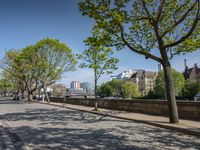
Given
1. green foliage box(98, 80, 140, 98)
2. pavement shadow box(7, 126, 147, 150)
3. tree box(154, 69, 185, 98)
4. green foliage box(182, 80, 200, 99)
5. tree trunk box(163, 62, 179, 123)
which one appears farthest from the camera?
green foliage box(98, 80, 140, 98)

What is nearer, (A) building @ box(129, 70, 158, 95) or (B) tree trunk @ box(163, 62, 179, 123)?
(B) tree trunk @ box(163, 62, 179, 123)

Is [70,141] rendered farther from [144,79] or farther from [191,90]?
[144,79]

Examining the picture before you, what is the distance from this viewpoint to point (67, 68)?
179 ft

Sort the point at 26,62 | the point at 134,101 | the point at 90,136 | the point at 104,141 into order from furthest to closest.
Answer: the point at 26,62, the point at 134,101, the point at 90,136, the point at 104,141

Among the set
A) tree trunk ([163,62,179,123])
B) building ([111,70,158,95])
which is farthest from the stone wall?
building ([111,70,158,95])

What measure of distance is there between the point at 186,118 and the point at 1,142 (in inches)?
420

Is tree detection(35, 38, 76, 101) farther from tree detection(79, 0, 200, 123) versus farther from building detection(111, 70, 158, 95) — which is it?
building detection(111, 70, 158, 95)

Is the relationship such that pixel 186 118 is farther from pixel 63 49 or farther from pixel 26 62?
pixel 26 62

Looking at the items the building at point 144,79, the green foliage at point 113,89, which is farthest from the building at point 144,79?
the green foliage at point 113,89

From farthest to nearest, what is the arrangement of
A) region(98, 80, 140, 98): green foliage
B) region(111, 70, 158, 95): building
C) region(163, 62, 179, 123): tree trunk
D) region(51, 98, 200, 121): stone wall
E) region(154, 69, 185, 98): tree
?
region(111, 70, 158, 95): building
region(98, 80, 140, 98): green foliage
region(154, 69, 185, 98): tree
region(51, 98, 200, 121): stone wall
region(163, 62, 179, 123): tree trunk

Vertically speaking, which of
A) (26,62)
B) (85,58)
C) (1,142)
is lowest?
(1,142)

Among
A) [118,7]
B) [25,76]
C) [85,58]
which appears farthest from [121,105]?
[25,76]

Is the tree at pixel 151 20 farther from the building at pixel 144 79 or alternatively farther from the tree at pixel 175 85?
the building at pixel 144 79

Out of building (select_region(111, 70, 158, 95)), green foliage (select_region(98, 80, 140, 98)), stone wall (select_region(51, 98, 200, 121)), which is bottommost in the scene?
stone wall (select_region(51, 98, 200, 121))
